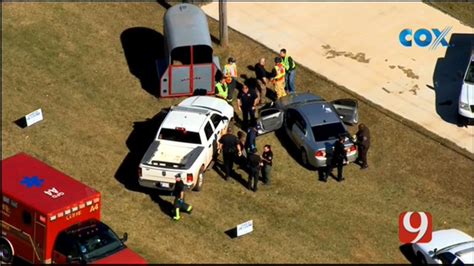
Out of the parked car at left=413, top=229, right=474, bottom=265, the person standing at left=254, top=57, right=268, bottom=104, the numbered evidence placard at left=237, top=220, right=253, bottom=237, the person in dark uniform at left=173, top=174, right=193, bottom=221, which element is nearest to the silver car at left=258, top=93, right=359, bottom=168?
the person standing at left=254, top=57, right=268, bottom=104

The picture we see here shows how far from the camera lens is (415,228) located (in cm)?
3319

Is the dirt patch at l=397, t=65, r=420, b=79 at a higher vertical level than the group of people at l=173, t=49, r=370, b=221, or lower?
lower

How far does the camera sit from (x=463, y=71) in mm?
40812

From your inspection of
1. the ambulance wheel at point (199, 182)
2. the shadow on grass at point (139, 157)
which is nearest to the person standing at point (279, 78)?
the shadow on grass at point (139, 157)

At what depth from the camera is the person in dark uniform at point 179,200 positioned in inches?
1287

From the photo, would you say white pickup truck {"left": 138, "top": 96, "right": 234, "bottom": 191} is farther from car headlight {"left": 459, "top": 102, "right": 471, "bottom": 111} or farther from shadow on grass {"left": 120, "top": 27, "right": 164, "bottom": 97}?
car headlight {"left": 459, "top": 102, "right": 471, "bottom": 111}

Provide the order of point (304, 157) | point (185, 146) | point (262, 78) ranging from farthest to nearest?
1. point (262, 78)
2. point (304, 157)
3. point (185, 146)

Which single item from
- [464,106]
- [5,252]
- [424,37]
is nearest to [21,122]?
[5,252]

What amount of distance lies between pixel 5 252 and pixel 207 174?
725cm

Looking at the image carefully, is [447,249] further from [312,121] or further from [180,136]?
[180,136]

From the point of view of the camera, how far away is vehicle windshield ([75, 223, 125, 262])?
1150 inches

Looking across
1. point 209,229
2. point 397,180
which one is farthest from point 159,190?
point 397,180

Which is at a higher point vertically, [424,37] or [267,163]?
[424,37]

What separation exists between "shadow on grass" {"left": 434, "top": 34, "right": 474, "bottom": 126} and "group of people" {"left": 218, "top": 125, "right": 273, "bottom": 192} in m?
7.43
